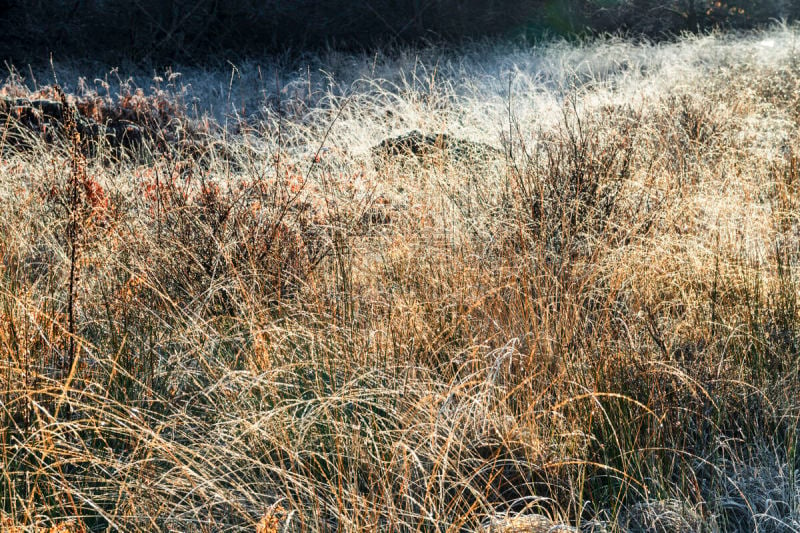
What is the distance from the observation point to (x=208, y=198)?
9.68 ft

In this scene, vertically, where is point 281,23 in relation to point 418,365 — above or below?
above

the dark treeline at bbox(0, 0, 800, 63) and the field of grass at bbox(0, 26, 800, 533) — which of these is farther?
the dark treeline at bbox(0, 0, 800, 63)

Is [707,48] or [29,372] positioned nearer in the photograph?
[29,372]

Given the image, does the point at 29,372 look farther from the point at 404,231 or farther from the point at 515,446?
the point at 404,231

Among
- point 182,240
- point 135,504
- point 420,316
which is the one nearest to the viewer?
point 135,504

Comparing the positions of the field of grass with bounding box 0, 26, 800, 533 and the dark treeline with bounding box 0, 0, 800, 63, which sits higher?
the dark treeline with bounding box 0, 0, 800, 63

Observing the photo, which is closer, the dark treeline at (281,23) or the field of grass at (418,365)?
the field of grass at (418,365)

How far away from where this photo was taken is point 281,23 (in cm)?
1366

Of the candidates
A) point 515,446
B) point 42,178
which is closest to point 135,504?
point 515,446

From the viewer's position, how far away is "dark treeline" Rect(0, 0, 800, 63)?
42.1 feet

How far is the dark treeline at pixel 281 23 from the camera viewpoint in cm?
1282

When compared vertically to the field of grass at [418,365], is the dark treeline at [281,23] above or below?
above

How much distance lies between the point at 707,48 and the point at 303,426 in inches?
375

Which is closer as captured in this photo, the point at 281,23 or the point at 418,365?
the point at 418,365
